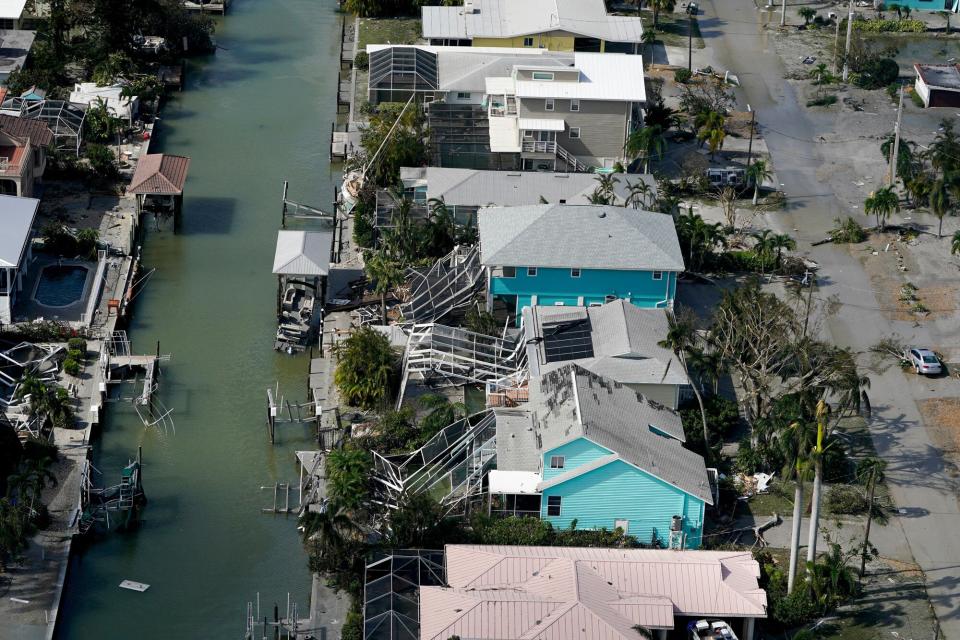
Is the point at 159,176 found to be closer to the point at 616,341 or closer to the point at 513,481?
the point at 616,341

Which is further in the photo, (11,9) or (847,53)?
(847,53)

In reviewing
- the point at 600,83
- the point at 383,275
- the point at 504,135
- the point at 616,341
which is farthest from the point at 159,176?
the point at 616,341

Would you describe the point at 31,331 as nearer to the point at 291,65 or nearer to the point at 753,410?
the point at 753,410

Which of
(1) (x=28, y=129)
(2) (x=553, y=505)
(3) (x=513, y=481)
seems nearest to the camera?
(2) (x=553, y=505)

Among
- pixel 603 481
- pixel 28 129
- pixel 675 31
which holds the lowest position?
Result: pixel 675 31

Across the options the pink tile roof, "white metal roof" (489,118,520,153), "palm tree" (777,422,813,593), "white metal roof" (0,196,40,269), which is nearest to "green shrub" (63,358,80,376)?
"white metal roof" (0,196,40,269)

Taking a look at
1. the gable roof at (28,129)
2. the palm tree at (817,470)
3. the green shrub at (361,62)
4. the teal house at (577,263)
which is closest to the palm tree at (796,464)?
the palm tree at (817,470)
